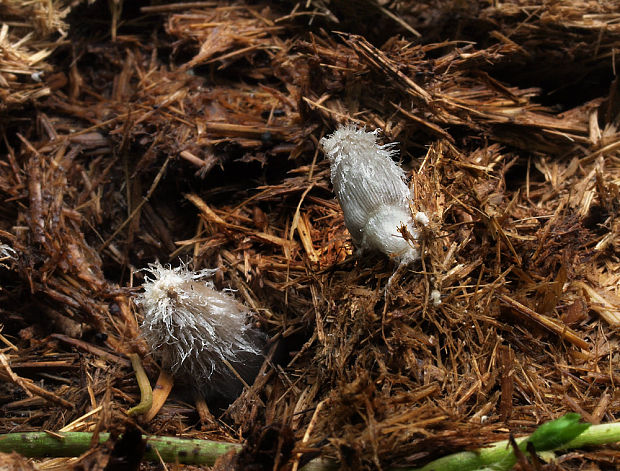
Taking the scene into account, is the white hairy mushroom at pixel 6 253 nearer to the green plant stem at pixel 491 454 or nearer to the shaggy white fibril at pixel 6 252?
the shaggy white fibril at pixel 6 252

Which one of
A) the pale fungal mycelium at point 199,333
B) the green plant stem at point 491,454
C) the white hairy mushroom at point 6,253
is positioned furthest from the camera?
the white hairy mushroom at point 6,253

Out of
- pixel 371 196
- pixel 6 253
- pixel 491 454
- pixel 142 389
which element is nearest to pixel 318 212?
pixel 371 196

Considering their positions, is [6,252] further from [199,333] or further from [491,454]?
[491,454]

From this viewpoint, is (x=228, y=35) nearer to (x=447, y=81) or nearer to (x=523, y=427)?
(x=447, y=81)

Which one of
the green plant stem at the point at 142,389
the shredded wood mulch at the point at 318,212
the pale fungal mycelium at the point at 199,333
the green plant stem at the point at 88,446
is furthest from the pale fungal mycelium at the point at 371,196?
the green plant stem at the point at 142,389

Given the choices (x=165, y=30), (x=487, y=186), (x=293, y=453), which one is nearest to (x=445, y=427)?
(x=293, y=453)
